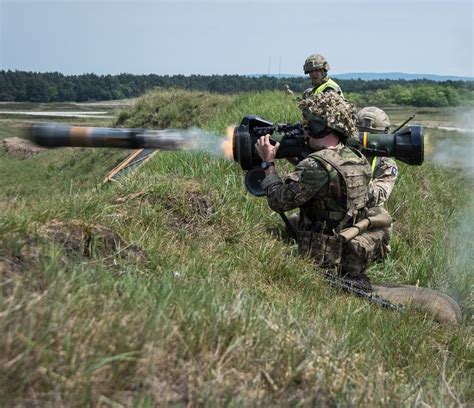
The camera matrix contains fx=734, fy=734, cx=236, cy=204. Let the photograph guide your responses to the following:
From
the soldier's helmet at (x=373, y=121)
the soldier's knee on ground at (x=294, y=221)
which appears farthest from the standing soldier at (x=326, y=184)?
the soldier's helmet at (x=373, y=121)

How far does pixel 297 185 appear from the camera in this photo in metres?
5.16

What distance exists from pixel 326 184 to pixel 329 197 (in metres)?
0.17

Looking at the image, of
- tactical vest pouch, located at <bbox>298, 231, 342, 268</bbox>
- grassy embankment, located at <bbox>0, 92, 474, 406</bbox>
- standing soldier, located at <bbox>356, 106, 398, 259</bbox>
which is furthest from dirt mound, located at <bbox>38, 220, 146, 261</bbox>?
standing soldier, located at <bbox>356, 106, 398, 259</bbox>

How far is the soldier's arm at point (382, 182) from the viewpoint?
609 cm

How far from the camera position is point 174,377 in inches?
110

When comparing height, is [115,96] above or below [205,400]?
below

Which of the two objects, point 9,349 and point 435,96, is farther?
point 435,96

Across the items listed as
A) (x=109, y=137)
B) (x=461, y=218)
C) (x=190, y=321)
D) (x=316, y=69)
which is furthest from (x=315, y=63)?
(x=190, y=321)

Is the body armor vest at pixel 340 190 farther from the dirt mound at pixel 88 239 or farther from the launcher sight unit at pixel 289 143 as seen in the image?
the dirt mound at pixel 88 239

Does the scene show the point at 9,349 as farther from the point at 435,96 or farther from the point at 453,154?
the point at 435,96

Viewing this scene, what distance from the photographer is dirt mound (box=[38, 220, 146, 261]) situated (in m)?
4.08

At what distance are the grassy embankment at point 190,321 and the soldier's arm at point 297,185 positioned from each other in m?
0.41

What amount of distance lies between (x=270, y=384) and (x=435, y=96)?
26.9 m

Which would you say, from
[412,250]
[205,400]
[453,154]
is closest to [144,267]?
[205,400]
